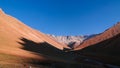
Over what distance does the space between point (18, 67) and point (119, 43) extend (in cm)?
10342

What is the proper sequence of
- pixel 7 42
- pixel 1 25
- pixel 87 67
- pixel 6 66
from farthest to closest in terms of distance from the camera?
1. pixel 1 25
2. pixel 7 42
3. pixel 87 67
4. pixel 6 66

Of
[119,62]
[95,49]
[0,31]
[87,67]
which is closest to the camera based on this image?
[87,67]

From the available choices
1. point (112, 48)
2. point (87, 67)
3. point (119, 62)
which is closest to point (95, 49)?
point (112, 48)

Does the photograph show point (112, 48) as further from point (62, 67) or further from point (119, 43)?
point (62, 67)

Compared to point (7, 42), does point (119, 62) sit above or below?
below

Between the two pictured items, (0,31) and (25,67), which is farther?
(0,31)

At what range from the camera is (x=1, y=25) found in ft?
461

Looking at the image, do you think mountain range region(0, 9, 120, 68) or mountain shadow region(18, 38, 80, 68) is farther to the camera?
mountain shadow region(18, 38, 80, 68)

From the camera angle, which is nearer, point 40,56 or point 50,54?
point 40,56

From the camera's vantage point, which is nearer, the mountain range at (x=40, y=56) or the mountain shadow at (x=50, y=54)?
the mountain range at (x=40, y=56)

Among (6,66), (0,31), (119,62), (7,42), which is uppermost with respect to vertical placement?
(0,31)

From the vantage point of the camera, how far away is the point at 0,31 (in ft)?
416

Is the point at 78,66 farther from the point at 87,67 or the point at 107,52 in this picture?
the point at 107,52

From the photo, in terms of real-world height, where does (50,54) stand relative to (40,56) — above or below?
above
